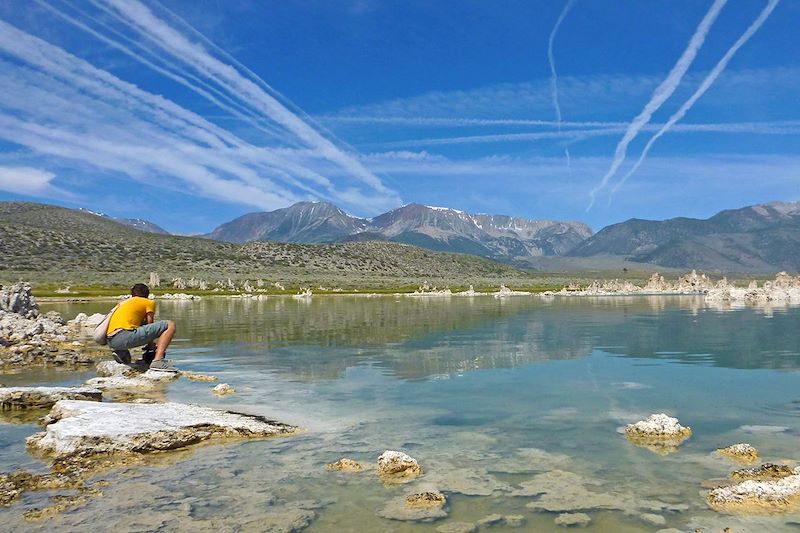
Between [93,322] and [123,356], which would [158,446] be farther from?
[93,322]

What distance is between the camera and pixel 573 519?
29.7 ft

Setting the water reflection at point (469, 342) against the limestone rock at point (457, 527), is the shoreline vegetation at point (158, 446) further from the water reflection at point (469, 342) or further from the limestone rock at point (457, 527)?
the water reflection at point (469, 342)

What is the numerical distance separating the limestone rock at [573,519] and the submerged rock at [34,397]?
13.0 m

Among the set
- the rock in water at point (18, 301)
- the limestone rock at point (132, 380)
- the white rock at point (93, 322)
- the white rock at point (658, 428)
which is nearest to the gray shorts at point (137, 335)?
the limestone rock at point (132, 380)

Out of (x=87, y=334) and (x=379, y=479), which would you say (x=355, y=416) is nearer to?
(x=379, y=479)

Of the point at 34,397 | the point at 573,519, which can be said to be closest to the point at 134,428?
the point at 34,397

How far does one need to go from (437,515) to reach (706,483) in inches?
194

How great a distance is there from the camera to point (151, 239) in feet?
620

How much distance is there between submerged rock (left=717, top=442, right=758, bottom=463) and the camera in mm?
11758

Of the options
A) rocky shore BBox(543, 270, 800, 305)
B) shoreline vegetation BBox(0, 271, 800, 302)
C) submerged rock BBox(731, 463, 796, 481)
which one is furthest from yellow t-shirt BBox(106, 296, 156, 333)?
rocky shore BBox(543, 270, 800, 305)

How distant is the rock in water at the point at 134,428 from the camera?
1188 centimetres

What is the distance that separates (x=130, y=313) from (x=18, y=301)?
92.5ft

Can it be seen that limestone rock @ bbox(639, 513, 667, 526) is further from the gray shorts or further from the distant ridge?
the distant ridge

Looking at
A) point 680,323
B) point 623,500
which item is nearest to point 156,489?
point 623,500
